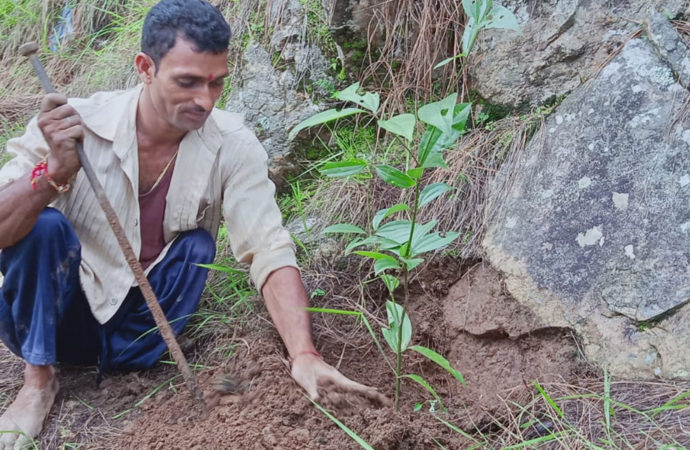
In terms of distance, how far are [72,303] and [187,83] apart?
0.78 m

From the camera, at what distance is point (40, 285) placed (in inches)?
85.0

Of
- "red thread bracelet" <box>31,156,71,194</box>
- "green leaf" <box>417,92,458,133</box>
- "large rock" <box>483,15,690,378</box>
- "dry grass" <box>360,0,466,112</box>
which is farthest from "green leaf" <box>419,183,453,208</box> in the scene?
"dry grass" <box>360,0,466,112</box>

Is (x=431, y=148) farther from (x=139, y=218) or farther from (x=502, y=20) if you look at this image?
(x=139, y=218)

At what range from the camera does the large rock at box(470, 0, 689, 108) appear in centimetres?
258

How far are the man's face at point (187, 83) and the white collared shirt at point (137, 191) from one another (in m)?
0.14

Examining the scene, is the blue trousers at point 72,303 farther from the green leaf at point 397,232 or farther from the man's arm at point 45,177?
the green leaf at point 397,232

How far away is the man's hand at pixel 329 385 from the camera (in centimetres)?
199

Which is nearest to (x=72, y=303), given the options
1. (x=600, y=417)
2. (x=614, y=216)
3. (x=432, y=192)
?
(x=432, y=192)

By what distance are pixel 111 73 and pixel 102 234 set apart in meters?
2.02

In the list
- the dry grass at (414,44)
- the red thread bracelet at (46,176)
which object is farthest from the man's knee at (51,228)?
the dry grass at (414,44)

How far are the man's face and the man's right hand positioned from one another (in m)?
0.29

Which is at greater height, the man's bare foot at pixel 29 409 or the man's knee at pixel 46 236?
the man's knee at pixel 46 236

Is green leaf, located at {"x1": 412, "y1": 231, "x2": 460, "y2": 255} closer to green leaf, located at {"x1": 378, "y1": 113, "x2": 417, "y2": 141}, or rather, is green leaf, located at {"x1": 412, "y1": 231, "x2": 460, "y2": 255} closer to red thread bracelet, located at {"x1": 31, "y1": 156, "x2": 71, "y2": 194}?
green leaf, located at {"x1": 378, "y1": 113, "x2": 417, "y2": 141}

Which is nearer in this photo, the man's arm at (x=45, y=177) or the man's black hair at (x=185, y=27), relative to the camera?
the man's arm at (x=45, y=177)
